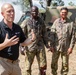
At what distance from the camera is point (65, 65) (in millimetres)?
6496

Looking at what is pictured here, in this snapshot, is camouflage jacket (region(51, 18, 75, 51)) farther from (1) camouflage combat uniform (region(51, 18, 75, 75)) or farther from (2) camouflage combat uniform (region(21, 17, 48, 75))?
(2) camouflage combat uniform (region(21, 17, 48, 75))

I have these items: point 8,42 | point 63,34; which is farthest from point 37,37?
point 8,42

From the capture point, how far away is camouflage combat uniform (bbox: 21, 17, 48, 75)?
590cm

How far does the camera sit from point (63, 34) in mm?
6305

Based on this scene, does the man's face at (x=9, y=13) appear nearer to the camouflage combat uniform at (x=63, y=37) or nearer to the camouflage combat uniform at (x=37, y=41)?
the camouflage combat uniform at (x=37, y=41)

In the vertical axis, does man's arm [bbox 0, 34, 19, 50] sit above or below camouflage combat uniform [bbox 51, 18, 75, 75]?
above

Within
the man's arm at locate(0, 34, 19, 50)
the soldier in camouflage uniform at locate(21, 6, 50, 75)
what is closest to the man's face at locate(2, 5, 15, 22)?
the man's arm at locate(0, 34, 19, 50)

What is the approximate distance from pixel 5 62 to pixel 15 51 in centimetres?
20

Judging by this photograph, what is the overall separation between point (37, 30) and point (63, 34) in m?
0.68

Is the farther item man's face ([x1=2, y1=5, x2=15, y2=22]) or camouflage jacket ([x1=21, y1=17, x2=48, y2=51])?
A: camouflage jacket ([x1=21, y1=17, x2=48, y2=51])

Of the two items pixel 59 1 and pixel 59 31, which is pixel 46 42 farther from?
pixel 59 1

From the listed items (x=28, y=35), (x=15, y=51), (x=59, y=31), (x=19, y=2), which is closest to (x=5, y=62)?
(x=15, y=51)

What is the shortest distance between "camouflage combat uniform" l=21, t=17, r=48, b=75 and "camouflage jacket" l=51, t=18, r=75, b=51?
35 centimetres

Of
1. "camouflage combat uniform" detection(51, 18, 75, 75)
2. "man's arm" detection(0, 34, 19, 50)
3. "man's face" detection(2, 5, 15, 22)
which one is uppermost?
"man's face" detection(2, 5, 15, 22)
